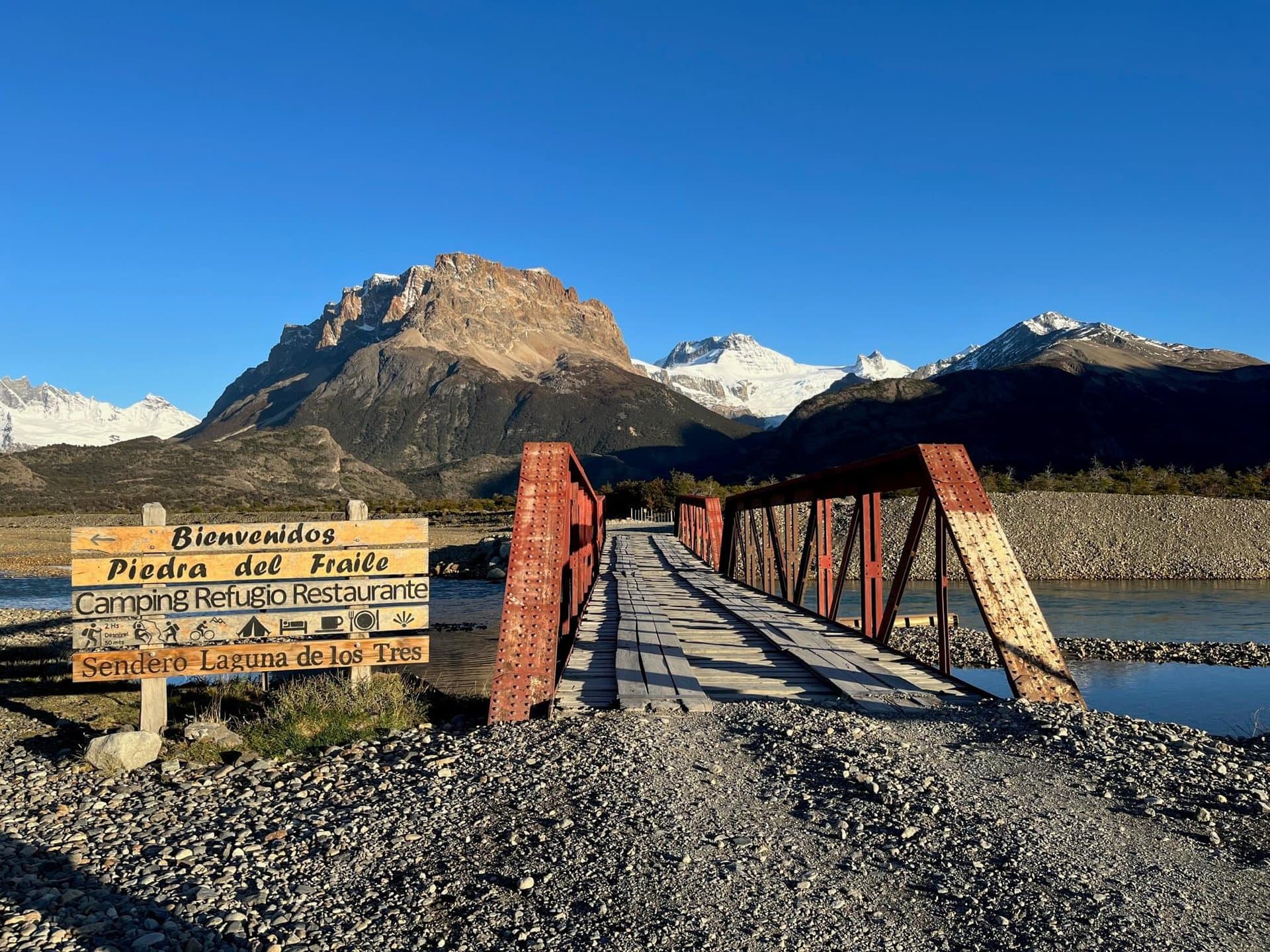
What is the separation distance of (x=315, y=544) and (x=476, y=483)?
168 meters

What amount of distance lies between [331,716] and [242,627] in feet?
3.69

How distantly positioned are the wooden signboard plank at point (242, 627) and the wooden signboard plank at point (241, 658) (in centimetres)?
7

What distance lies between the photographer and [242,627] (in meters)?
7.34

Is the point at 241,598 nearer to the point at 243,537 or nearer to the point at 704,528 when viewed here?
the point at 243,537

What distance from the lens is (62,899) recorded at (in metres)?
4.04

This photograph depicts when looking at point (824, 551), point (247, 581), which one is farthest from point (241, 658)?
point (824, 551)

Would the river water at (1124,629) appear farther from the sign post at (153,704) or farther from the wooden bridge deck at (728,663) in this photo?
the sign post at (153,704)

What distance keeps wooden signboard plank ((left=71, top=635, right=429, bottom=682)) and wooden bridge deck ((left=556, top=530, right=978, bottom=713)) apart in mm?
1686

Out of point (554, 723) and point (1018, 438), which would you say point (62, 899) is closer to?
point (554, 723)

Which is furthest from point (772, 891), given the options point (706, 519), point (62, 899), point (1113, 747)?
point (706, 519)

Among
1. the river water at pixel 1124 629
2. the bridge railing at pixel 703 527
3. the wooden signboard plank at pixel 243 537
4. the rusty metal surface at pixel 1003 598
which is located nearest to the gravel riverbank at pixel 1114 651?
the river water at pixel 1124 629

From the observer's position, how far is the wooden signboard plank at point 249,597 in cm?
712

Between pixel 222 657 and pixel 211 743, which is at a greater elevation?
pixel 222 657

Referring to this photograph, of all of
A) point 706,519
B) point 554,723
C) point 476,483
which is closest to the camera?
point 554,723
